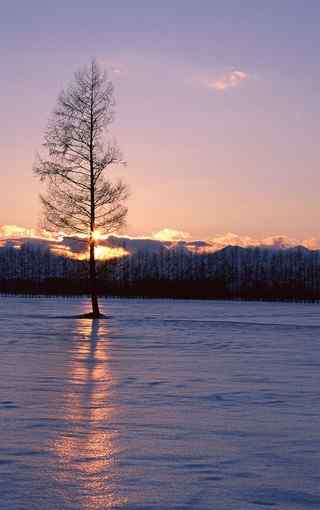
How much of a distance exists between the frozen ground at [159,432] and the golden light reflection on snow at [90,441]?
12 millimetres

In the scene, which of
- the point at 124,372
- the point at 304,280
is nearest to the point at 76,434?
the point at 124,372

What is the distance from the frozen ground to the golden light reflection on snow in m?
0.01

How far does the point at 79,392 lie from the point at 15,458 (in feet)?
10.7

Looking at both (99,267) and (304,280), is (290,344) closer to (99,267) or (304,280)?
(99,267)

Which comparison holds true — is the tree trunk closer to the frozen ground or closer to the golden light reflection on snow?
the frozen ground

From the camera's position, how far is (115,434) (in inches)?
226

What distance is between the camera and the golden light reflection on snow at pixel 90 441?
4.12 metres

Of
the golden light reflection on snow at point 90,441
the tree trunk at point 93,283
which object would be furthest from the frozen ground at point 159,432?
the tree trunk at point 93,283

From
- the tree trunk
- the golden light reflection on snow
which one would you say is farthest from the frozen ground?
the tree trunk

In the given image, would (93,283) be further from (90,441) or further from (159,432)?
(90,441)

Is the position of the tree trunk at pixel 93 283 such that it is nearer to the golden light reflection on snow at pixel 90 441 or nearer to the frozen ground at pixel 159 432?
the frozen ground at pixel 159 432

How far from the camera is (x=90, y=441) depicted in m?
5.49

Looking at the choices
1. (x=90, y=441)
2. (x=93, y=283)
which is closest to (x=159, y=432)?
(x=90, y=441)

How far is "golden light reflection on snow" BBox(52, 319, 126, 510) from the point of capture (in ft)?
13.5
